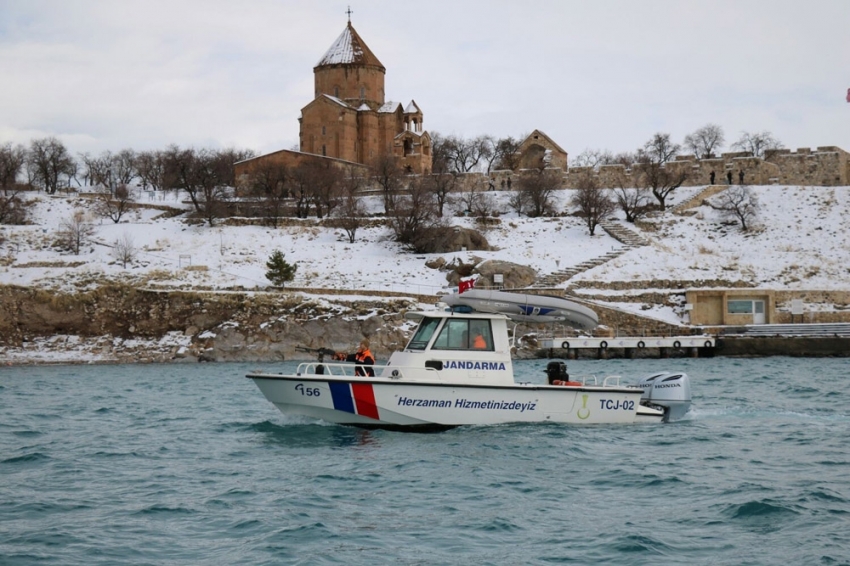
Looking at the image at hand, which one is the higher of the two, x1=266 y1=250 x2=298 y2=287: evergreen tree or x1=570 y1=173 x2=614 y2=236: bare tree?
x1=570 y1=173 x2=614 y2=236: bare tree

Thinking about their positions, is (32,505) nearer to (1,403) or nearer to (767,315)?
(1,403)

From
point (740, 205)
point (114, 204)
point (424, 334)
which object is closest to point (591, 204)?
point (740, 205)

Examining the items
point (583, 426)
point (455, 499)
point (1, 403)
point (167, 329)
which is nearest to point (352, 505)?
point (455, 499)

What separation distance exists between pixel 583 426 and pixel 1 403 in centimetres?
1503

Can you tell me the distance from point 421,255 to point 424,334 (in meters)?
41.3

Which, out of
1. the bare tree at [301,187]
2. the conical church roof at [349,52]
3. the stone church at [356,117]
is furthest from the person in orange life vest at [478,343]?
the conical church roof at [349,52]

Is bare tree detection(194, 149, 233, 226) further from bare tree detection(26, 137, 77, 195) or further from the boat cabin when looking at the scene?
the boat cabin

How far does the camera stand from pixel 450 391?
18.6 m

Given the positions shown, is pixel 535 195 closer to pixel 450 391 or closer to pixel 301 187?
pixel 301 187

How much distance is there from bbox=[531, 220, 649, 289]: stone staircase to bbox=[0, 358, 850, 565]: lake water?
3180cm

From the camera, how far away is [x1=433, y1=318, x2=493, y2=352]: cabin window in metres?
19.3

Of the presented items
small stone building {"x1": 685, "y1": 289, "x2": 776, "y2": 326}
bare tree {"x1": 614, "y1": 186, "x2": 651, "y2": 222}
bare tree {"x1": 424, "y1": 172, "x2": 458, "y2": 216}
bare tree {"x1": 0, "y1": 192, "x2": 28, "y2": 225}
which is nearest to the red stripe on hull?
small stone building {"x1": 685, "y1": 289, "x2": 776, "y2": 326}

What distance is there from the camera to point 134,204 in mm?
72500

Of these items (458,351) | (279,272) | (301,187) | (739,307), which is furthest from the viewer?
(301,187)
